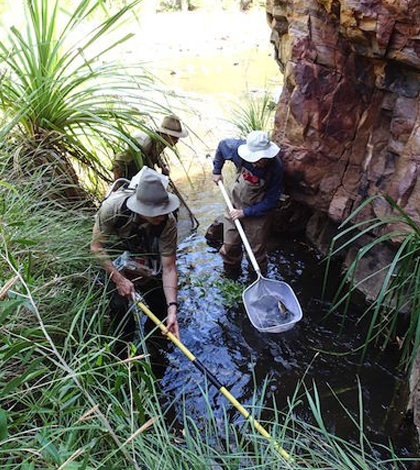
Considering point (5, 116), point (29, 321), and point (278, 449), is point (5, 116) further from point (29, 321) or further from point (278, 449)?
point (278, 449)

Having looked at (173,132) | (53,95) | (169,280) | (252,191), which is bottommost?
(252,191)

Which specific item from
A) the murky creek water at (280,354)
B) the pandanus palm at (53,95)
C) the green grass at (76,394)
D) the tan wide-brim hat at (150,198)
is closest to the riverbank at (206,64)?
the murky creek water at (280,354)

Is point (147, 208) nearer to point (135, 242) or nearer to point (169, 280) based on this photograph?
point (135, 242)

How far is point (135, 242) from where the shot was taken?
377cm

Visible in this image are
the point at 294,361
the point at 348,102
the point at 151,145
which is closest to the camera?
the point at 294,361

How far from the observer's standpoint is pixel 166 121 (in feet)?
15.7

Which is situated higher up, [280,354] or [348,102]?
[348,102]

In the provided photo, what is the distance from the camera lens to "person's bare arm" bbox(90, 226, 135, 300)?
3.32 m

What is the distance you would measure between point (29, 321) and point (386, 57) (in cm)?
333

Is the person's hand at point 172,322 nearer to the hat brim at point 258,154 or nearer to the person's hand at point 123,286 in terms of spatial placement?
the person's hand at point 123,286

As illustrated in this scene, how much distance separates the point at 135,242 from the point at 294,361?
1710 millimetres

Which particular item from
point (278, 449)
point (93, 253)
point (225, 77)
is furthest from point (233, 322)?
point (225, 77)

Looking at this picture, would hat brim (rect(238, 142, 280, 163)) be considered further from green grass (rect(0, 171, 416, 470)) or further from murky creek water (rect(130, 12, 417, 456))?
green grass (rect(0, 171, 416, 470))

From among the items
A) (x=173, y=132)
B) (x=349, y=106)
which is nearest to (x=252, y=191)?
(x=173, y=132)
